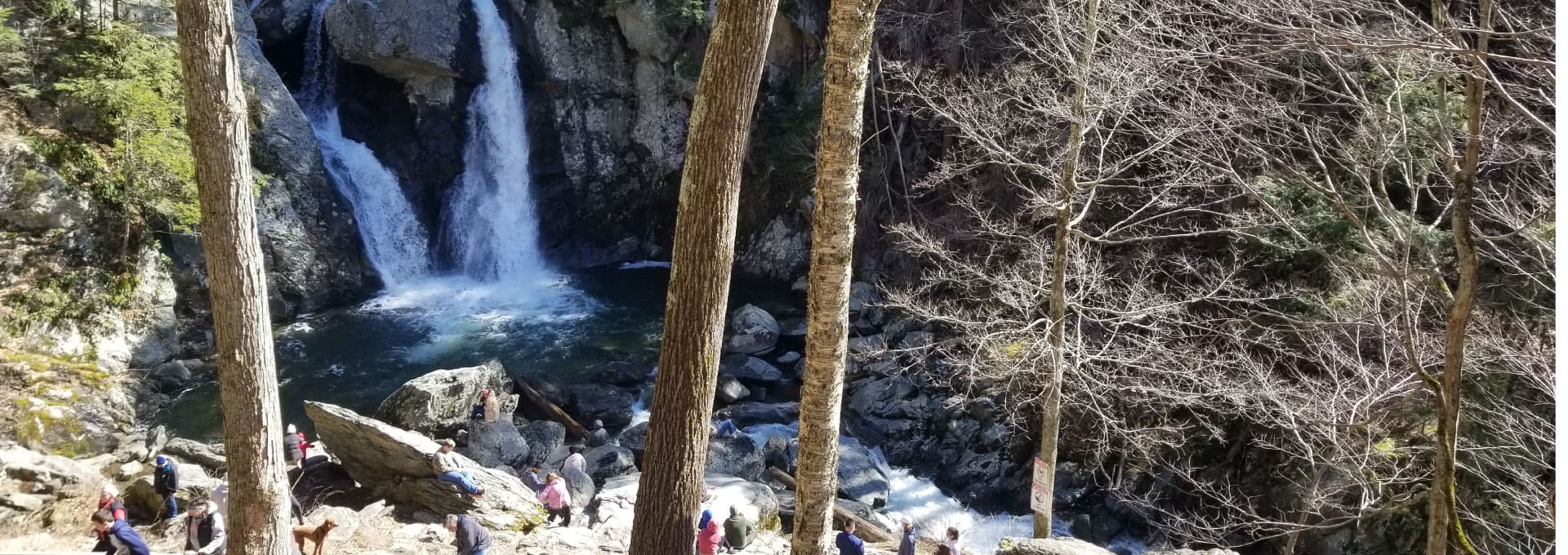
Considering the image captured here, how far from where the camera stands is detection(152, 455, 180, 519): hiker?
27.5ft

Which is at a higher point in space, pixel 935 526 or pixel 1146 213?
pixel 1146 213

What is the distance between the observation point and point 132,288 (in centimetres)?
1472

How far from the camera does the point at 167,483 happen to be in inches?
331

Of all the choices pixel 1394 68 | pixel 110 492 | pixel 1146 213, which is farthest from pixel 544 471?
pixel 1394 68

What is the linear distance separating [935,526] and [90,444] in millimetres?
11252

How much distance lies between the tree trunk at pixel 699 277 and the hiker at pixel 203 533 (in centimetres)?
410

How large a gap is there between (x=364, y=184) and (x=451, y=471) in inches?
573

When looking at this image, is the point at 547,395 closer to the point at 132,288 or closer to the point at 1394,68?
the point at 132,288

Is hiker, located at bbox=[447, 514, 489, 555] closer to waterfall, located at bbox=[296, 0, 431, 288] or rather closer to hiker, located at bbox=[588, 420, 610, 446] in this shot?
hiker, located at bbox=[588, 420, 610, 446]

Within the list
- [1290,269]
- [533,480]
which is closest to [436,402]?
[533,480]

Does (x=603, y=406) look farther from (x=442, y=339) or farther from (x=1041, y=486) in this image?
(x=1041, y=486)

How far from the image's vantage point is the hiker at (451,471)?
8.80 meters

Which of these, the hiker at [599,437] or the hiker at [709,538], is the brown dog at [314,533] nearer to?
the hiker at [709,538]

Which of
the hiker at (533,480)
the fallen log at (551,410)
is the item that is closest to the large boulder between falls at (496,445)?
the fallen log at (551,410)
